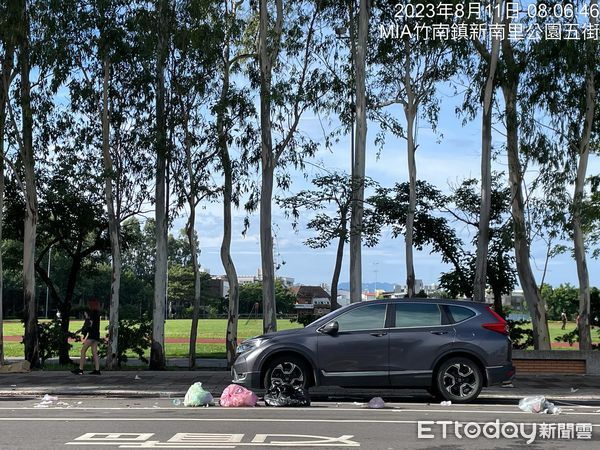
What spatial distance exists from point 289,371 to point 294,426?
3.15m

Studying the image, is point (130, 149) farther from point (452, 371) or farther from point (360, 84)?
point (452, 371)

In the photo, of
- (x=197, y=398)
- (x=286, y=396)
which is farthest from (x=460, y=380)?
(x=197, y=398)

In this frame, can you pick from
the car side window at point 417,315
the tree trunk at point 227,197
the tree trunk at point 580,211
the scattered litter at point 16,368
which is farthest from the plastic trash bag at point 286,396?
the tree trunk at point 580,211

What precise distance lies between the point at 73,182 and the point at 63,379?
868 cm

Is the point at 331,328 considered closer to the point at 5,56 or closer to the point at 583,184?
the point at 583,184

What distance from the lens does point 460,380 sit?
1296 cm

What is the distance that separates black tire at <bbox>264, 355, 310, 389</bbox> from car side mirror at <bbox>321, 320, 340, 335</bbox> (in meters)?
0.62

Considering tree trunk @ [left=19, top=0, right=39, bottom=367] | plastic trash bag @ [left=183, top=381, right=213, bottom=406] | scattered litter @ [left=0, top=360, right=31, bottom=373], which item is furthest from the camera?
tree trunk @ [left=19, top=0, right=39, bottom=367]

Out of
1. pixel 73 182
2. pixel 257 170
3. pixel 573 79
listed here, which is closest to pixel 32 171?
pixel 73 182

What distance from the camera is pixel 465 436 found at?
9.18 m

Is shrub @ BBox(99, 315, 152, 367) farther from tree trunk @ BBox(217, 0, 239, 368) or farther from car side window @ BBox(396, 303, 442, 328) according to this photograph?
car side window @ BBox(396, 303, 442, 328)

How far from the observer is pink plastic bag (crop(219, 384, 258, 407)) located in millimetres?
12125

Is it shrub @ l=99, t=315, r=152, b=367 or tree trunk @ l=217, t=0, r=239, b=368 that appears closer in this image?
tree trunk @ l=217, t=0, r=239, b=368

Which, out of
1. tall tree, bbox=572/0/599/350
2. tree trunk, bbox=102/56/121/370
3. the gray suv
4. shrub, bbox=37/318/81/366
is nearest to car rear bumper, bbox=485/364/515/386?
the gray suv
